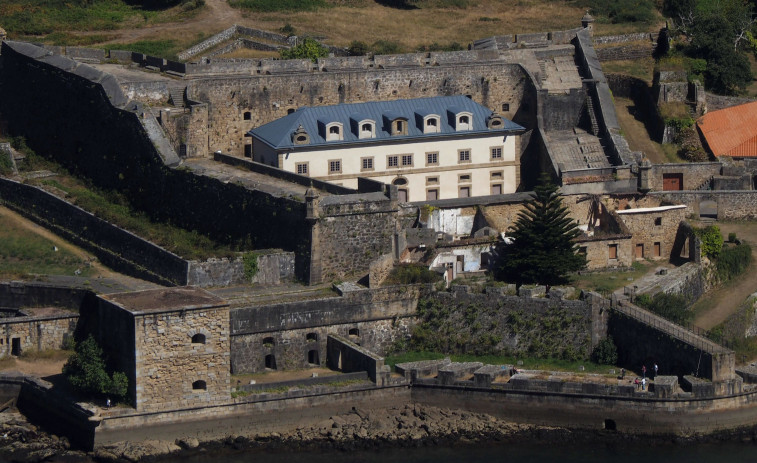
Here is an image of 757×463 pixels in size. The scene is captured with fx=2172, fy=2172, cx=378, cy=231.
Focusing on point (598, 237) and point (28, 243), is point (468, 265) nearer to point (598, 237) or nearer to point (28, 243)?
point (598, 237)

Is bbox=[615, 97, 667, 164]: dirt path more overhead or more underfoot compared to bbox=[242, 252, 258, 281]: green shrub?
more overhead

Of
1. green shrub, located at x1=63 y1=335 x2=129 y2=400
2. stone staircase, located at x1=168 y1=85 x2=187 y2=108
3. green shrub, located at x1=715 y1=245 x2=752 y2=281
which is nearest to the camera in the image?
green shrub, located at x1=63 y1=335 x2=129 y2=400

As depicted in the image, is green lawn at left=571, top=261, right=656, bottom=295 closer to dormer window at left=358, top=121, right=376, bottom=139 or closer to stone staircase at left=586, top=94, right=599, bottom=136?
stone staircase at left=586, top=94, right=599, bottom=136

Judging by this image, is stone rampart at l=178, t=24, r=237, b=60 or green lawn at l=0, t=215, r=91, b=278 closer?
green lawn at l=0, t=215, r=91, b=278

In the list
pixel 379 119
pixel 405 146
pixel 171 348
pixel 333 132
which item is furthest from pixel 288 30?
pixel 171 348

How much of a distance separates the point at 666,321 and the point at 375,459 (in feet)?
41.2

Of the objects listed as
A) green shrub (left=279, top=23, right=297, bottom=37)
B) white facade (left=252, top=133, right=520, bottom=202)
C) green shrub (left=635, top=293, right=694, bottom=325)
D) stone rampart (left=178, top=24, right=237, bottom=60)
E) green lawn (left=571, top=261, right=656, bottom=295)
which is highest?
green shrub (left=279, top=23, right=297, bottom=37)

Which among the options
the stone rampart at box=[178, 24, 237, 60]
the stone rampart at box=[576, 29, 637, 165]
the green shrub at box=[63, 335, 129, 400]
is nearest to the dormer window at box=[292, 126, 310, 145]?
the stone rampart at box=[576, 29, 637, 165]

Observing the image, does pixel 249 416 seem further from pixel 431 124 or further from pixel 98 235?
pixel 431 124

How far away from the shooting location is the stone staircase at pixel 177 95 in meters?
95.2

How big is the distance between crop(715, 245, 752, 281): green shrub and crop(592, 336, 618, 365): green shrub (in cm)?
828

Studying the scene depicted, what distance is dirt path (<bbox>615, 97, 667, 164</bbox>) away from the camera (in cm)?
9531

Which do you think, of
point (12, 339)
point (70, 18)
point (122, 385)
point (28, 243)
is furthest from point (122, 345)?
point (70, 18)

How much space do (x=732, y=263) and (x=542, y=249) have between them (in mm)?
8194
